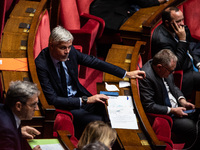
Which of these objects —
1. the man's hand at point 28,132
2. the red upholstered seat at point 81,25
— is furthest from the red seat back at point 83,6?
the man's hand at point 28,132

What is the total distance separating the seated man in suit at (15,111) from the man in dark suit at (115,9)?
0.86 meters

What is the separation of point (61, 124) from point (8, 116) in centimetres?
24

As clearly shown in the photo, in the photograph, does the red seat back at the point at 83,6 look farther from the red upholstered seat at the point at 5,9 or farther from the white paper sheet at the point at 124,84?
the white paper sheet at the point at 124,84

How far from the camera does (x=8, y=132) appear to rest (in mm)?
707

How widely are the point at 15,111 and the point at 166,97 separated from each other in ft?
2.00

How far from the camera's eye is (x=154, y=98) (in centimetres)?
119

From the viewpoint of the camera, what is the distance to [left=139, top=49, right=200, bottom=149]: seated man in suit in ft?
3.77

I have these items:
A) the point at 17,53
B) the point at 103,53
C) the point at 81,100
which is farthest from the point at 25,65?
the point at 103,53

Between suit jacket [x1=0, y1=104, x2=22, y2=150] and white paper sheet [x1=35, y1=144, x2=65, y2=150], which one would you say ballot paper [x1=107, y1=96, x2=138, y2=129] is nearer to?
white paper sheet [x1=35, y1=144, x2=65, y2=150]

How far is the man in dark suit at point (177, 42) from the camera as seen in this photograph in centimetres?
137

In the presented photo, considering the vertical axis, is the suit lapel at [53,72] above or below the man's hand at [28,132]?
above

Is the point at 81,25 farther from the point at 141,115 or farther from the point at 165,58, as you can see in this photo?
the point at 141,115

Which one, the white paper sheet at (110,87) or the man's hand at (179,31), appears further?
the man's hand at (179,31)

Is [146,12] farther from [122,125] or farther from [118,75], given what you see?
[122,125]
